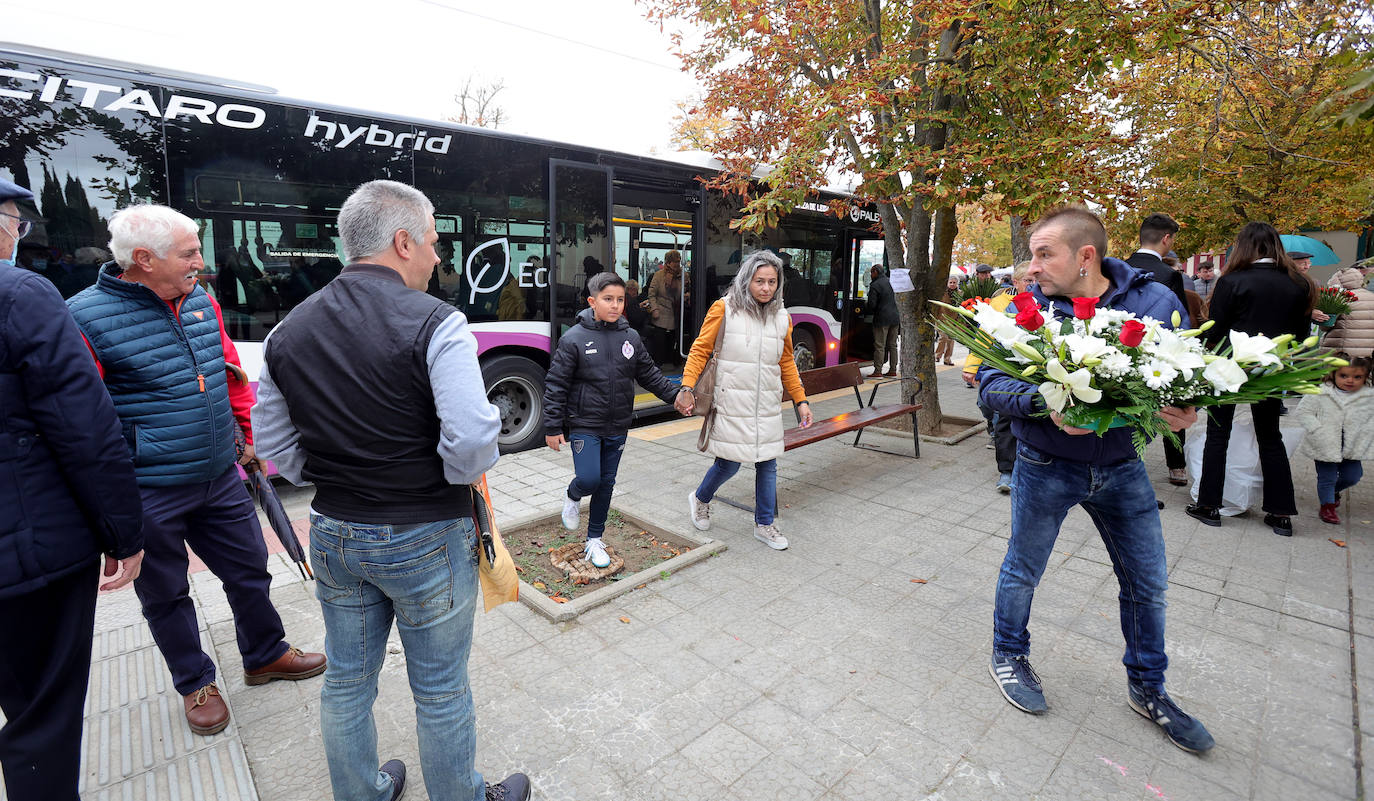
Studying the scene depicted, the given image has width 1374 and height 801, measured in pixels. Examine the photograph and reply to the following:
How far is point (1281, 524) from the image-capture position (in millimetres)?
4734

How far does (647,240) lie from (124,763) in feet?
21.6

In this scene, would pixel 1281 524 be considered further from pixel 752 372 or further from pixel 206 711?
pixel 206 711

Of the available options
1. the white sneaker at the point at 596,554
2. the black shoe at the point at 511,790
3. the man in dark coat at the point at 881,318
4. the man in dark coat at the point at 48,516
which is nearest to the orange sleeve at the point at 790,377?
the white sneaker at the point at 596,554

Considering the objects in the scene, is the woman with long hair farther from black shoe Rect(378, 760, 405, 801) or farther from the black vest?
black shoe Rect(378, 760, 405, 801)

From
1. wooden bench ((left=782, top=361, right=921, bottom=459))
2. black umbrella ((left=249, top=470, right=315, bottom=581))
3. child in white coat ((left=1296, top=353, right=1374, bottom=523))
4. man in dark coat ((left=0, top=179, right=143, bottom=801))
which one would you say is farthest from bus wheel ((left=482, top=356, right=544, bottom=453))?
child in white coat ((left=1296, top=353, right=1374, bottom=523))

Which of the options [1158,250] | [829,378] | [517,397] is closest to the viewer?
[1158,250]

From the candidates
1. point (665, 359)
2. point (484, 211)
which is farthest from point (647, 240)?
point (484, 211)

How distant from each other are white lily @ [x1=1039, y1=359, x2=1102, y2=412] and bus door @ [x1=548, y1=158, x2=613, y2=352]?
538 centimetres

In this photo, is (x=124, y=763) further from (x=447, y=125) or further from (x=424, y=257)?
(x=447, y=125)

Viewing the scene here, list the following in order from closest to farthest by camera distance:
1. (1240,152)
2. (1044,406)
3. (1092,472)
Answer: (1044,406)
(1092,472)
(1240,152)

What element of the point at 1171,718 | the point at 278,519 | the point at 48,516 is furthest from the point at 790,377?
the point at 48,516

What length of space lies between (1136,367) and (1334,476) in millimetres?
4331

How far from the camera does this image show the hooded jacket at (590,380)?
4.06 metres

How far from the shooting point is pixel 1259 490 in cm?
517
